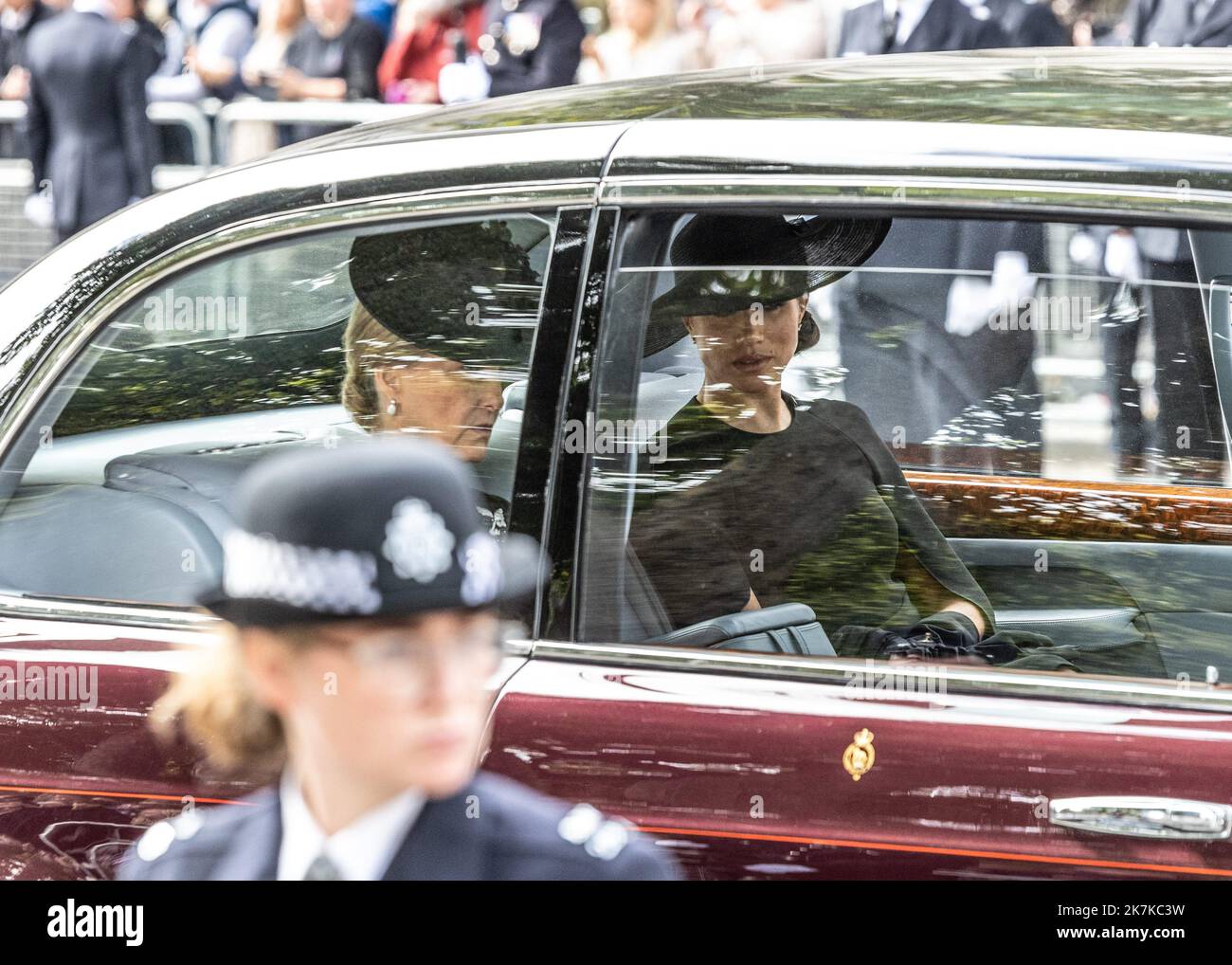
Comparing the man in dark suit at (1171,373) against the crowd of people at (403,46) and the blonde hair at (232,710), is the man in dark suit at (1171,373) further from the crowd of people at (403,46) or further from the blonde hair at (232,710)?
the crowd of people at (403,46)

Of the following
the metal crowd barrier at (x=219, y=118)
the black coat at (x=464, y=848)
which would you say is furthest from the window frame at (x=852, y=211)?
the metal crowd barrier at (x=219, y=118)

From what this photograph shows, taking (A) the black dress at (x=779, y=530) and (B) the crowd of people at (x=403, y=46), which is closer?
(A) the black dress at (x=779, y=530)

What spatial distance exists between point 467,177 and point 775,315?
18.1 inches

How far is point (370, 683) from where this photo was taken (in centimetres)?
138

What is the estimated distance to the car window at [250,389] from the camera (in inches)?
83.3

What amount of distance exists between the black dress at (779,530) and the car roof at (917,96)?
1.44 feet

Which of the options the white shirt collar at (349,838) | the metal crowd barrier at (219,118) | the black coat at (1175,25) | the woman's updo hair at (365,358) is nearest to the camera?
the white shirt collar at (349,838)

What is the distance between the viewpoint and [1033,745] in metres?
Result: 1.86

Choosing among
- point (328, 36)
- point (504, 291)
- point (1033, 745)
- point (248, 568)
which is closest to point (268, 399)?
point (504, 291)

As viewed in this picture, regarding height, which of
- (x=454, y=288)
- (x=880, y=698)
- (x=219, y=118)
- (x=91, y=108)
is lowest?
(x=880, y=698)

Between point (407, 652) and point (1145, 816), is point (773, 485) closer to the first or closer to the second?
point (1145, 816)

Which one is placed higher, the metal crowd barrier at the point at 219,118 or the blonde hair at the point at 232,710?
the metal crowd barrier at the point at 219,118

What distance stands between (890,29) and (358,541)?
604 centimetres

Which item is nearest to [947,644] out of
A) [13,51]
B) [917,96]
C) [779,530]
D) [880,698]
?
[880,698]
